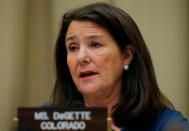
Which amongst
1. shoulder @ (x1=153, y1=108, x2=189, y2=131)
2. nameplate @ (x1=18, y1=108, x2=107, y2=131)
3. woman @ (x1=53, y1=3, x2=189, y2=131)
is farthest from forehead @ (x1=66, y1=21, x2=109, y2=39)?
nameplate @ (x1=18, y1=108, x2=107, y2=131)

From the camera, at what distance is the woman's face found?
138 centimetres

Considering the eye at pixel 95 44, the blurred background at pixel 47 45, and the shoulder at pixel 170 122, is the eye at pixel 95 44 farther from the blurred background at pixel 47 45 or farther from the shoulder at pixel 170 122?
the blurred background at pixel 47 45

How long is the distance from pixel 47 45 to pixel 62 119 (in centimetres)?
153

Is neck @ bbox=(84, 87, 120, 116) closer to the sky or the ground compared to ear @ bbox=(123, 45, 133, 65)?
closer to the ground

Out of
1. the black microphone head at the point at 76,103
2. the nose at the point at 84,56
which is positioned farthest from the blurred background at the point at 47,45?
the nose at the point at 84,56

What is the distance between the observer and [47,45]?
243 cm

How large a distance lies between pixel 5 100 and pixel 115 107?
1094 millimetres

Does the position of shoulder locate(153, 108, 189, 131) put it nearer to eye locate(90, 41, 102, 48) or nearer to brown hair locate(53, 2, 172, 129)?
brown hair locate(53, 2, 172, 129)

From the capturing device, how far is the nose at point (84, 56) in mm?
1371

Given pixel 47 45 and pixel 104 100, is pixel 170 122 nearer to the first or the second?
pixel 104 100

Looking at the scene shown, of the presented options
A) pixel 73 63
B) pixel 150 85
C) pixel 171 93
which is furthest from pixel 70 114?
pixel 171 93

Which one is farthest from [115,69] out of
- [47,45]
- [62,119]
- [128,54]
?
[47,45]

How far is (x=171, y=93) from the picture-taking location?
235 centimetres

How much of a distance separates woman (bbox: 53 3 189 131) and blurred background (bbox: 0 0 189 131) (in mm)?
836
